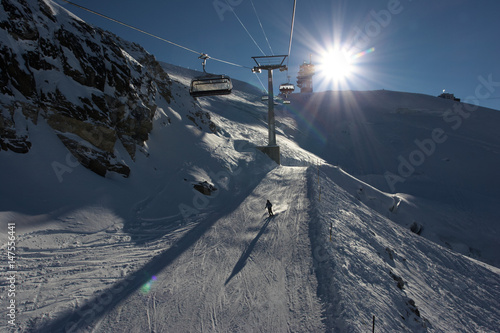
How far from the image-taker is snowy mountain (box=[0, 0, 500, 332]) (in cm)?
689

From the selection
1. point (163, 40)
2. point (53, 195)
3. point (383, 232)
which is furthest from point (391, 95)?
point (53, 195)

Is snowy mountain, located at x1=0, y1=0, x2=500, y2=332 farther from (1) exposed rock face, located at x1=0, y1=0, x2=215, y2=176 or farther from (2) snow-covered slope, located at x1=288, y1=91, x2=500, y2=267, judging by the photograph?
(2) snow-covered slope, located at x1=288, y1=91, x2=500, y2=267

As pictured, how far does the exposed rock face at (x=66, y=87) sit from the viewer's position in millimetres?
12812

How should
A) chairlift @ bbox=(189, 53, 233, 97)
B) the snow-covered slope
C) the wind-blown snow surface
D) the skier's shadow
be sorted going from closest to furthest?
the wind-blown snow surface, the skier's shadow, chairlift @ bbox=(189, 53, 233, 97), the snow-covered slope

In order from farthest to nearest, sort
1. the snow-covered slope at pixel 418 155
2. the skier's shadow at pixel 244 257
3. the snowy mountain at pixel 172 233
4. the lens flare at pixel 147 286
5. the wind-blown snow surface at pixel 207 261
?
the snow-covered slope at pixel 418 155 → the skier's shadow at pixel 244 257 → the lens flare at pixel 147 286 → the snowy mountain at pixel 172 233 → the wind-blown snow surface at pixel 207 261

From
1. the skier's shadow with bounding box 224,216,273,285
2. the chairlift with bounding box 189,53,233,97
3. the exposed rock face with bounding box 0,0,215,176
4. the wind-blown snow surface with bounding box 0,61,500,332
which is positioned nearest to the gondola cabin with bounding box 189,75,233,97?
the chairlift with bounding box 189,53,233,97

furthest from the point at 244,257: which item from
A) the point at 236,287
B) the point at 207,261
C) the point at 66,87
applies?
the point at 66,87

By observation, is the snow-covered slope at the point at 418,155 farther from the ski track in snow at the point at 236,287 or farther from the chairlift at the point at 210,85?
the ski track in snow at the point at 236,287

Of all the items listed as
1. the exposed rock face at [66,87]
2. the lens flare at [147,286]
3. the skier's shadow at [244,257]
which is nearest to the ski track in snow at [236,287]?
the skier's shadow at [244,257]

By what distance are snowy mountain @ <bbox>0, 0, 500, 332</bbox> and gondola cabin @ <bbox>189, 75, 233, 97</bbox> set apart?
6.19m

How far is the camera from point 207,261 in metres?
9.57

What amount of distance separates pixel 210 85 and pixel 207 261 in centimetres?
1215

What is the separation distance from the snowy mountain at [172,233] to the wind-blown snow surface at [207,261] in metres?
0.06

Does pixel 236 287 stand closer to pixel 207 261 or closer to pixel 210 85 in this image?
pixel 207 261
